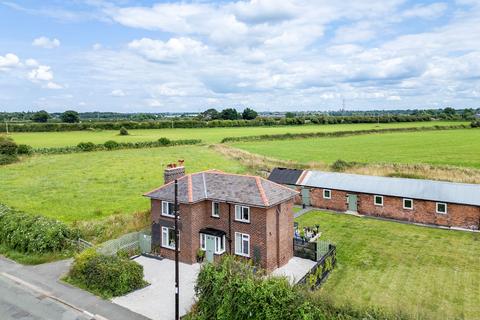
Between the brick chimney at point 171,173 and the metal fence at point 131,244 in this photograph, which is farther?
the brick chimney at point 171,173

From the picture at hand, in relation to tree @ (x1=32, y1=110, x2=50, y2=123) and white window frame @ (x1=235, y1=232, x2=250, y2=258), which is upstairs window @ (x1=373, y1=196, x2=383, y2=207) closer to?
white window frame @ (x1=235, y1=232, x2=250, y2=258)

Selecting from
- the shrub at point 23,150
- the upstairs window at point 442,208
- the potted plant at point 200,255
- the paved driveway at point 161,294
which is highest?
the shrub at point 23,150

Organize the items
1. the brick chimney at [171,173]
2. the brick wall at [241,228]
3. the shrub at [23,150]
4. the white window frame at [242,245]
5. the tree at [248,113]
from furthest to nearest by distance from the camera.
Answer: the tree at [248,113] → the shrub at [23,150] → the brick chimney at [171,173] → the white window frame at [242,245] → the brick wall at [241,228]

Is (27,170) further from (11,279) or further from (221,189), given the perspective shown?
(221,189)

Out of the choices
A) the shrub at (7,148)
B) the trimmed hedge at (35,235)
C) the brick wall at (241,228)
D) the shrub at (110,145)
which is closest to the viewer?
the brick wall at (241,228)

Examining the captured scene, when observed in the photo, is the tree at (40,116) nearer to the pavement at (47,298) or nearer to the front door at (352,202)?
the pavement at (47,298)

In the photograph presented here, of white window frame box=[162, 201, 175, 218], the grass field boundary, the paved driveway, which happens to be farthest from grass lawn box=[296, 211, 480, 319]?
the grass field boundary

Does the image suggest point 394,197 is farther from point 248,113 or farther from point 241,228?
point 248,113

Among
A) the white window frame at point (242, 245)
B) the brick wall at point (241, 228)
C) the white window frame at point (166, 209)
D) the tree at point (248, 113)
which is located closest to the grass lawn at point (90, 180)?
the white window frame at point (166, 209)
